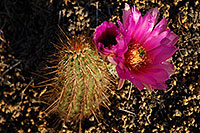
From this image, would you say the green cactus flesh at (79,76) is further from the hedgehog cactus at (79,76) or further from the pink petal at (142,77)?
the pink petal at (142,77)

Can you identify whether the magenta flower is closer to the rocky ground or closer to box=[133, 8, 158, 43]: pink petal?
box=[133, 8, 158, 43]: pink petal

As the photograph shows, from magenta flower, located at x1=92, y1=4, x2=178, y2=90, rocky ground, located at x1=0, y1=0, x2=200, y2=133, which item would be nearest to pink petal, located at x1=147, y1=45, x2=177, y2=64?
magenta flower, located at x1=92, y1=4, x2=178, y2=90

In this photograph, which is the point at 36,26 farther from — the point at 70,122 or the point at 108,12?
the point at 70,122

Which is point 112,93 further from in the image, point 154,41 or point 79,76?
point 154,41

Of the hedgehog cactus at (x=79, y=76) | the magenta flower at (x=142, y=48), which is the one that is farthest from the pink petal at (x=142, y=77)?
the hedgehog cactus at (x=79, y=76)

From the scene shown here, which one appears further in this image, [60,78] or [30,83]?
[30,83]

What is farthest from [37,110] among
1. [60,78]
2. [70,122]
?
[60,78]
